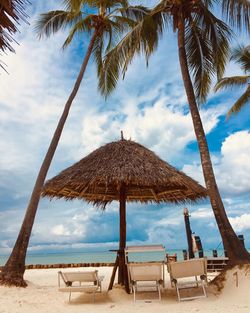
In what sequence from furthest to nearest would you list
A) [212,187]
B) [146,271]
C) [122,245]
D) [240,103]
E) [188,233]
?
1. [240,103]
2. [188,233]
3. [212,187]
4. [122,245]
5. [146,271]

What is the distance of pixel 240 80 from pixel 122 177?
12028 millimetres

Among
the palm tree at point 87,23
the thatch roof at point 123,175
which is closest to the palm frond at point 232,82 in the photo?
the palm tree at point 87,23

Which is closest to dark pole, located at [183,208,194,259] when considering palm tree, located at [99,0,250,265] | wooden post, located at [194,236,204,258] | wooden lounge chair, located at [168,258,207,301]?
wooden post, located at [194,236,204,258]

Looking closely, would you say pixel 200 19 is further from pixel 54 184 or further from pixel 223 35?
pixel 54 184

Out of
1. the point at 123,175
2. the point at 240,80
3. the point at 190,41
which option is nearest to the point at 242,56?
the point at 240,80

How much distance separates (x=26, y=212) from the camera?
10773 mm

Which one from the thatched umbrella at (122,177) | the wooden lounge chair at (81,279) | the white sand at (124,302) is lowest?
the white sand at (124,302)

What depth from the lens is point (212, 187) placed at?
9523mm

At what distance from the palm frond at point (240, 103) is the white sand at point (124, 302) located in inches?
465

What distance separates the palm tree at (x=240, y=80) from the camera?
17.0m

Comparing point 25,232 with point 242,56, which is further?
point 242,56

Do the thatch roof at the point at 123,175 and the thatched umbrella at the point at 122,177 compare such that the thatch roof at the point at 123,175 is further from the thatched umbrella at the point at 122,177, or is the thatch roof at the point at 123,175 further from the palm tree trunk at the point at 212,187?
the palm tree trunk at the point at 212,187

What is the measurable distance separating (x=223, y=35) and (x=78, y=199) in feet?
21.2

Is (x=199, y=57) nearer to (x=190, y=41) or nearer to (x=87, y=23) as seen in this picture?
(x=190, y=41)
